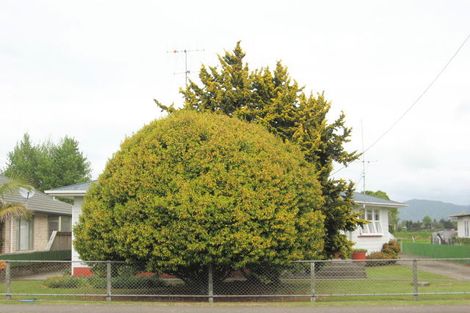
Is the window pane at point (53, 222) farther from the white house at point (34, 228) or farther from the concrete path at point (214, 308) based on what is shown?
the concrete path at point (214, 308)

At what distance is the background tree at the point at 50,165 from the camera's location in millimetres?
51312

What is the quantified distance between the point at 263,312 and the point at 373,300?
308 centimetres

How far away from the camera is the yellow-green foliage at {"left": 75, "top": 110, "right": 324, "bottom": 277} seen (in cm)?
1198

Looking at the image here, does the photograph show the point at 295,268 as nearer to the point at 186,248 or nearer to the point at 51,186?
the point at 186,248

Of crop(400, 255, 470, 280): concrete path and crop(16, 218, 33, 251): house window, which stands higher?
crop(16, 218, 33, 251): house window

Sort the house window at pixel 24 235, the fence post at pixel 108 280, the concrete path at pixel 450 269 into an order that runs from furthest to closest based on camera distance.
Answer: the house window at pixel 24 235
the concrete path at pixel 450 269
the fence post at pixel 108 280

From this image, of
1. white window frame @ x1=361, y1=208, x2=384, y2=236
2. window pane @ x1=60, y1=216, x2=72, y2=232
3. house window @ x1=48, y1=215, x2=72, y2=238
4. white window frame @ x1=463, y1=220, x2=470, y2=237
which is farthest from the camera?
white window frame @ x1=463, y1=220, x2=470, y2=237

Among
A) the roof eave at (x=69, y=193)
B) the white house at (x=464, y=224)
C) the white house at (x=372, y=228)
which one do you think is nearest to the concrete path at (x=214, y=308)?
the roof eave at (x=69, y=193)

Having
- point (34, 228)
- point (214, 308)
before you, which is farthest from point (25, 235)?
point (214, 308)

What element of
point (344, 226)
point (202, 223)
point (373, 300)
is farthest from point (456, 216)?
point (202, 223)

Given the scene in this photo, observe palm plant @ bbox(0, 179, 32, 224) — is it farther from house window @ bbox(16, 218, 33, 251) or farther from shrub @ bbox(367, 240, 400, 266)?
shrub @ bbox(367, 240, 400, 266)

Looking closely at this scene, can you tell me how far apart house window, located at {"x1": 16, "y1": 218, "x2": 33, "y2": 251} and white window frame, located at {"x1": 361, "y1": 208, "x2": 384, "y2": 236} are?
55.0 ft

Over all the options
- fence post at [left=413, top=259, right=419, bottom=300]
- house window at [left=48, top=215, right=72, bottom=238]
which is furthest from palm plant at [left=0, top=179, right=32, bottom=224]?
fence post at [left=413, top=259, right=419, bottom=300]

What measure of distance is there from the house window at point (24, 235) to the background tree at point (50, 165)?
25.0 metres
